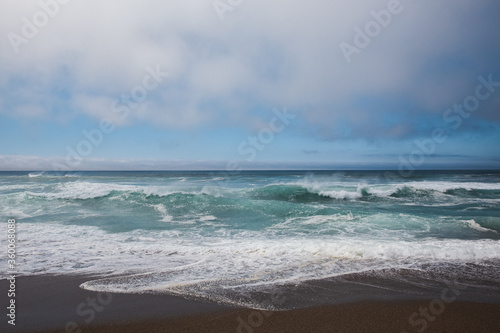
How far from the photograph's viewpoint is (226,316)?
11.8 feet

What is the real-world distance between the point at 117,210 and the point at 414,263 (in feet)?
43.6

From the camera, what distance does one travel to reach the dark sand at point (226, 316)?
11.0ft


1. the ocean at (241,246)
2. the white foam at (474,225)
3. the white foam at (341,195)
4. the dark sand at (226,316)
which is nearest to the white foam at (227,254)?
the ocean at (241,246)

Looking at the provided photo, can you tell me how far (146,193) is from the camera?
58.1ft

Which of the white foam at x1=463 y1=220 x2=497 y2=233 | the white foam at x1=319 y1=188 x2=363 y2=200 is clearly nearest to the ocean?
the white foam at x1=463 y1=220 x2=497 y2=233

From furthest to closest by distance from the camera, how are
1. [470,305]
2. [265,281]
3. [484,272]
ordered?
[484,272]
[265,281]
[470,305]

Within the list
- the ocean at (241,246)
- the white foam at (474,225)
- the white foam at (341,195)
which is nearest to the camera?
the ocean at (241,246)

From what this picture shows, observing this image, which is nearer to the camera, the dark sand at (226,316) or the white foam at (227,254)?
the dark sand at (226,316)

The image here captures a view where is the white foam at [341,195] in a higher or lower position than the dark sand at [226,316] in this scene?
higher

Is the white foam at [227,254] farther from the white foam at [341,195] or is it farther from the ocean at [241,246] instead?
the white foam at [341,195]

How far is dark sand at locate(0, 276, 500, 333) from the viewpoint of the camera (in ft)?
11.0

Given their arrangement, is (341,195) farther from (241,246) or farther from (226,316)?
(226,316)

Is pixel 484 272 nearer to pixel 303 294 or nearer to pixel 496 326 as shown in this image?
pixel 496 326

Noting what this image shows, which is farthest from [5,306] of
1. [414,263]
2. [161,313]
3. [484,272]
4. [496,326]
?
[484,272]
